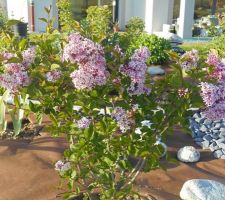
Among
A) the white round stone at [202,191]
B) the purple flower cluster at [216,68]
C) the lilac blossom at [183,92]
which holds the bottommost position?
the white round stone at [202,191]

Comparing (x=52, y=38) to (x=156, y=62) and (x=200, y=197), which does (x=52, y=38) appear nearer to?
(x=200, y=197)

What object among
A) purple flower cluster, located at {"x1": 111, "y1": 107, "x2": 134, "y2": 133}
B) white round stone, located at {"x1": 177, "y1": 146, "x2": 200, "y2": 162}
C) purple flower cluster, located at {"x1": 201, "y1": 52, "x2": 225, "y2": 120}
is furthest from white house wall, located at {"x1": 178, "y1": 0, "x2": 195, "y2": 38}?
purple flower cluster, located at {"x1": 111, "y1": 107, "x2": 134, "y2": 133}

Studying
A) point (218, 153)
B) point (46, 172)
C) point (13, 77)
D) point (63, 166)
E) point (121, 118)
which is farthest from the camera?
point (218, 153)

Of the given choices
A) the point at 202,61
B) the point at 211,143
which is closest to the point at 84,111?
the point at 202,61

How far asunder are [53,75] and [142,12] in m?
14.5

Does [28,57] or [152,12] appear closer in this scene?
[28,57]

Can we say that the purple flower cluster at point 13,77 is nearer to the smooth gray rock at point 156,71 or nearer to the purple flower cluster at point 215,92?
the purple flower cluster at point 215,92

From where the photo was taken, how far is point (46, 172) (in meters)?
4.28

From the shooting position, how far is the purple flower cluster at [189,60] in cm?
251

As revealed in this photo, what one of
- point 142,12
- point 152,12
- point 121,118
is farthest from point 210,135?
point 142,12

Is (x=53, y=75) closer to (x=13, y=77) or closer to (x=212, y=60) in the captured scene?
(x=13, y=77)

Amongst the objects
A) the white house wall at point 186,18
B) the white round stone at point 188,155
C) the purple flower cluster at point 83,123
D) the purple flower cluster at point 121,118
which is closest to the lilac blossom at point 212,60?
the purple flower cluster at point 121,118

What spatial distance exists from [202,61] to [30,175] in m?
2.42

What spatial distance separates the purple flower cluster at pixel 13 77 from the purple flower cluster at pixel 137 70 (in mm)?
616
